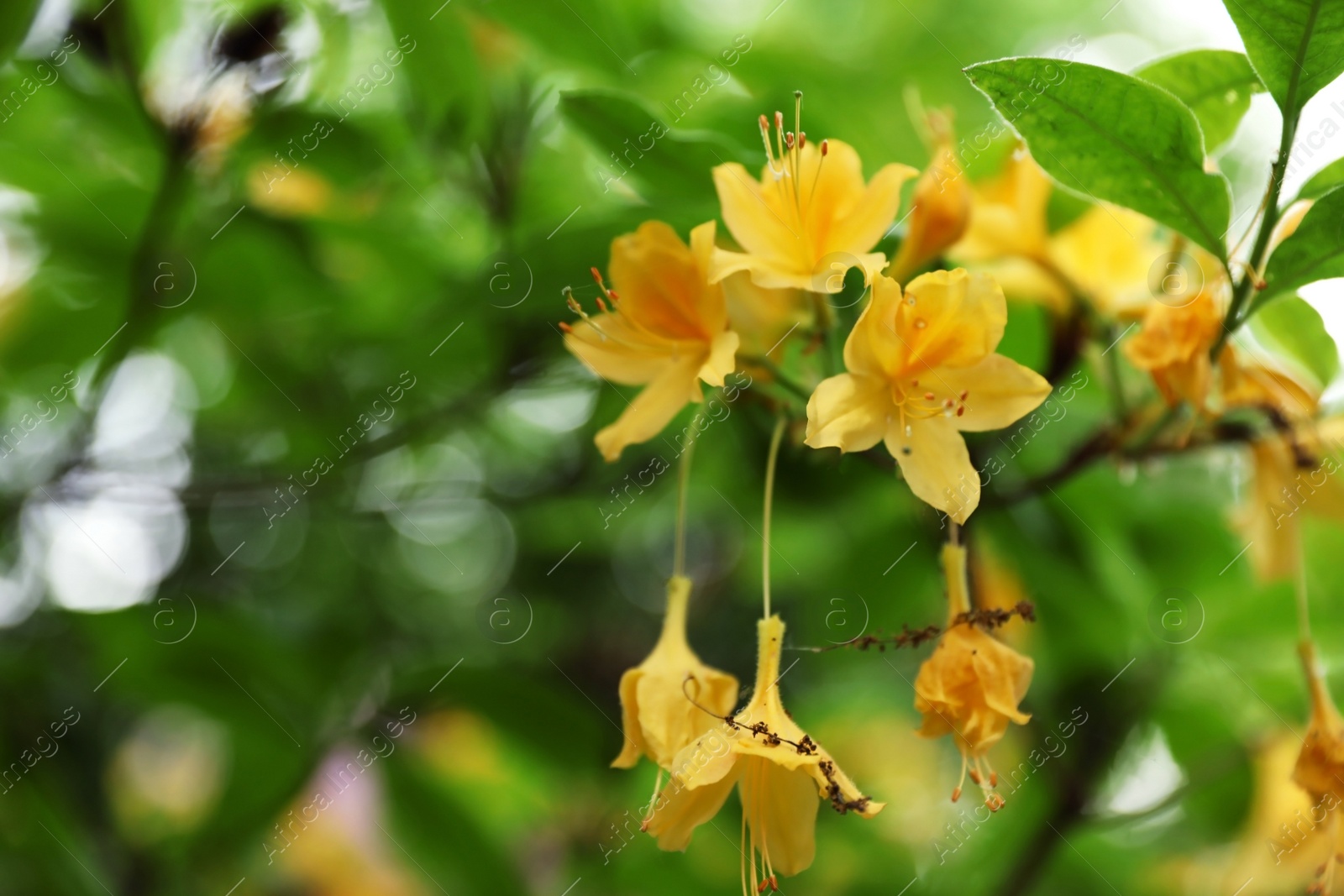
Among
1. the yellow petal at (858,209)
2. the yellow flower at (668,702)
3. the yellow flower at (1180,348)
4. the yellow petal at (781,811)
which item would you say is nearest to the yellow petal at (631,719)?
the yellow flower at (668,702)

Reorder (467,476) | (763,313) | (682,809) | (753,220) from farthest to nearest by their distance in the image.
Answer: (467,476)
(763,313)
(753,220)
(682,809)

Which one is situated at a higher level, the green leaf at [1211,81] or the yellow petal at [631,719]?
the green leaf at [1211,81]

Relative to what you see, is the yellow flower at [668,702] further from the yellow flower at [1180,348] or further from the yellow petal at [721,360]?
the yellow flower at [1180,348]

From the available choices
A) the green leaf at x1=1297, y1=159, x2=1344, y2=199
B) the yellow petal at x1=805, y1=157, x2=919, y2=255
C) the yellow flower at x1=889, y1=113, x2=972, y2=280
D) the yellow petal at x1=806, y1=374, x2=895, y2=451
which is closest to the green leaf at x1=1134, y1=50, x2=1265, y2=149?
the green leaf at x1=1297, y1=159, x2=1344, y2=199

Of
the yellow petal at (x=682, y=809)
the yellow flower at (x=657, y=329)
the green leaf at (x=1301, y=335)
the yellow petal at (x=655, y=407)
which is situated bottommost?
the green leaf at (x=1301, y=335)

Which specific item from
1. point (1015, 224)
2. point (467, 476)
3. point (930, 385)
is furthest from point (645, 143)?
point (467, 476)

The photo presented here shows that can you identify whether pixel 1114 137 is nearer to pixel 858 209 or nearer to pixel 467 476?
pixel 858 209
